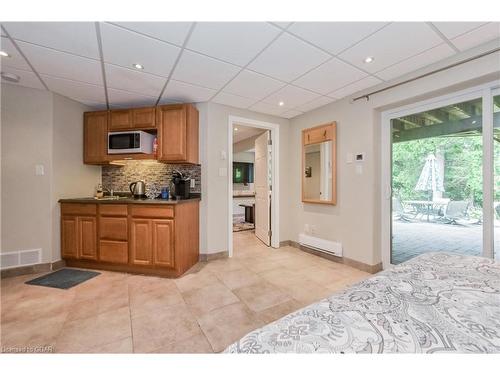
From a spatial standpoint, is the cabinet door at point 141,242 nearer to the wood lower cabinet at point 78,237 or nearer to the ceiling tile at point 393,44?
the wood lower cabinet at point 78,237

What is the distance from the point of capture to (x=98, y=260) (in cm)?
284

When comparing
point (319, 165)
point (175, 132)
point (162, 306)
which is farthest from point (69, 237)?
point (319, 165)

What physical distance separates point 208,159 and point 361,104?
228cm

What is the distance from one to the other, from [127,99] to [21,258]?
245 cm

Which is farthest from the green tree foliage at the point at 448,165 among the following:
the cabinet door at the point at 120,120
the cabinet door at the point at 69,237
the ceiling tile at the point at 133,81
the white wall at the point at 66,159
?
the white wall at the point at 66,159

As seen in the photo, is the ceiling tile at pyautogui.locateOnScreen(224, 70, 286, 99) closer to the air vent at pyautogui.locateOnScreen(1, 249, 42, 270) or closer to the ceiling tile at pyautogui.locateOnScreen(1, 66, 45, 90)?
the ceiling tile at pyautogui.locateOnScreen(1, 66, 45, 90)

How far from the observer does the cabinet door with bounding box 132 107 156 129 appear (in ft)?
10.0

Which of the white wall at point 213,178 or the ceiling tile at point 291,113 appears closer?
the white wall at point 213,178

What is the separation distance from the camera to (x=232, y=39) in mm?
1773

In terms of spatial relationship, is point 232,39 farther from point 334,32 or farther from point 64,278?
point 64,278

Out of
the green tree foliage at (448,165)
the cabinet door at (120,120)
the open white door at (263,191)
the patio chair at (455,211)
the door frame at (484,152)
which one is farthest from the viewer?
the open white door at (263,191)

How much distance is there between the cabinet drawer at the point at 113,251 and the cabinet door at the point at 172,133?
4.16 feet

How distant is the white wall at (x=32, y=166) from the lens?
265cm

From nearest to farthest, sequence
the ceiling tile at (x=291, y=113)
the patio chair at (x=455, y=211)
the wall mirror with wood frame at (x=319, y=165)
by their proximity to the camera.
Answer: the patio chair at (x=455, y=211)
the wall mirror with wood frame at (x=319, y=165)
the ceiling tile at (x=291, y=113)
